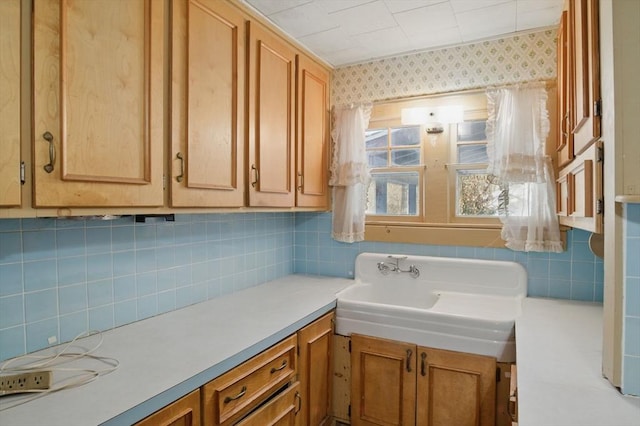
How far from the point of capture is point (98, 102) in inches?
44.7

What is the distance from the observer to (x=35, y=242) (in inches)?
50.6

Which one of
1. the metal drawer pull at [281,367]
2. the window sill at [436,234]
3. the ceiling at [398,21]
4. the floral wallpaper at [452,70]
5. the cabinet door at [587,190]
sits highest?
the ceiling at [398,21]

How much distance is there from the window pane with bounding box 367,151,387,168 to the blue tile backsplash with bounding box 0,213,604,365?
529 mm

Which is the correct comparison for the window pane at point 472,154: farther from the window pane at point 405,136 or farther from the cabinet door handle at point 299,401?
the cabinet door handle at point 299,401

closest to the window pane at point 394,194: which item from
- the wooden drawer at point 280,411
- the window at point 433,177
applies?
the window at point 433,177

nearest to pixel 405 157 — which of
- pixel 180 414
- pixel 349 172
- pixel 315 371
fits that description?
pixel 349 172

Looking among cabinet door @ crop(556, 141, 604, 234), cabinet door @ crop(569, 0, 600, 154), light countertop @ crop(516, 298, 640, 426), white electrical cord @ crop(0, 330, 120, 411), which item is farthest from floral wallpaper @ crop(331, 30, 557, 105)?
white electrical cord @ crop(0, 330, 120, 411)

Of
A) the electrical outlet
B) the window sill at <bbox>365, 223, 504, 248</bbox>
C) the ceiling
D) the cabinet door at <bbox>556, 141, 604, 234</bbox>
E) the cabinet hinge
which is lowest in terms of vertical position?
the electrical outlet

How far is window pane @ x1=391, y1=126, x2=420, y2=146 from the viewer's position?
2.42 metres

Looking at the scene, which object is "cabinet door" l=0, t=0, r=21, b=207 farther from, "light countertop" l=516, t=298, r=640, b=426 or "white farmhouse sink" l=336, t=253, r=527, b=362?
"white farmhouse sink" l=336, t=253, r=527, b=362

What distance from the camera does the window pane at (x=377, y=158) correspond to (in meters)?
2.53

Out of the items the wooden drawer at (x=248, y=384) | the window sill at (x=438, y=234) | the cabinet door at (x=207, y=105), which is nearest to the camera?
the wooden drawer at (x=248, y=384)

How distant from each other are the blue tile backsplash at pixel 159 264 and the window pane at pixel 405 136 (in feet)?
2.24

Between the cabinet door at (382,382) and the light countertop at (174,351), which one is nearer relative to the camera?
the light countertop at (174,351)
